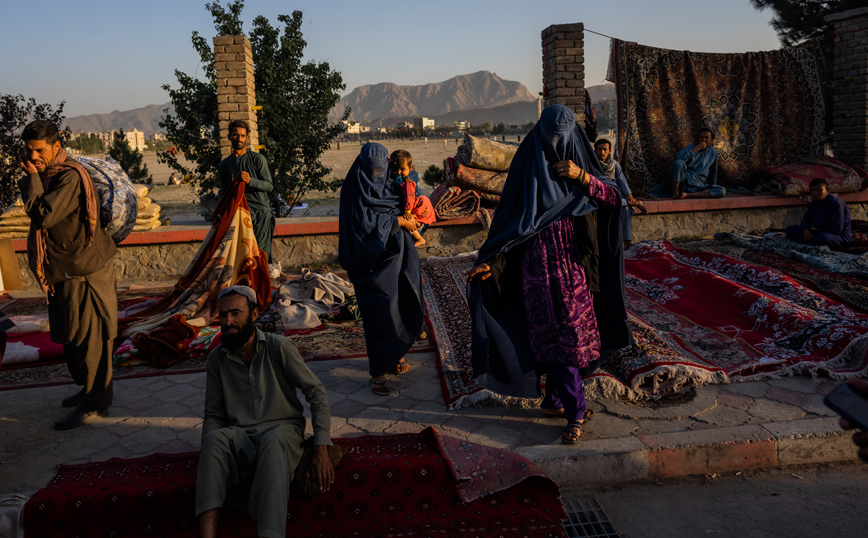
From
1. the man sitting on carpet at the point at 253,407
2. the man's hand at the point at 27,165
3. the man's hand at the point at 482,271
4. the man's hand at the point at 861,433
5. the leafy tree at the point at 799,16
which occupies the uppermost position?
the leafy tree at the point at 799,16

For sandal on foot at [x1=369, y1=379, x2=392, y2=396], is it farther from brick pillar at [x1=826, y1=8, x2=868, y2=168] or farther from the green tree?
the green tree

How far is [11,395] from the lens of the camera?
4.32 m

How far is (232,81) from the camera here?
27.4 feet

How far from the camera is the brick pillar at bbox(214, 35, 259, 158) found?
27.1 feet

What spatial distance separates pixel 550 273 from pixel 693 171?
22.5ft

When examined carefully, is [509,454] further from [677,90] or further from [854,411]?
[677,90]

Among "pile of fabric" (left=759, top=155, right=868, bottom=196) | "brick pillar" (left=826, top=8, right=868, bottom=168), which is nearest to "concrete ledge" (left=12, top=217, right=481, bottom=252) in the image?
"pile of fabric" (left=759, top=155, right=868, bottom=196)

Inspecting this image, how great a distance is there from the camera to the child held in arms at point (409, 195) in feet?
14.3

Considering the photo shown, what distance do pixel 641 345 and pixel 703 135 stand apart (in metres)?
5.99

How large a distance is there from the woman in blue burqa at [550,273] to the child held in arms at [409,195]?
35.2 inches

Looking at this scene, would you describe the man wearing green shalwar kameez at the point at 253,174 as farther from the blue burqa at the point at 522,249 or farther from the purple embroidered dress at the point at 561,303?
the purple embroidered dress at the point at 561,303

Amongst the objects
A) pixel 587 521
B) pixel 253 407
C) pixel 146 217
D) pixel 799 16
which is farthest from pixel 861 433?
pixel 799 16

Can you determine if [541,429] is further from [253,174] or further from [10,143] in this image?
[10,143]

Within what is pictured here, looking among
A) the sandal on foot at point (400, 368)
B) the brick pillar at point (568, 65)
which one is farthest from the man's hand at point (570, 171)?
the brick pillar at point (568, 65)
